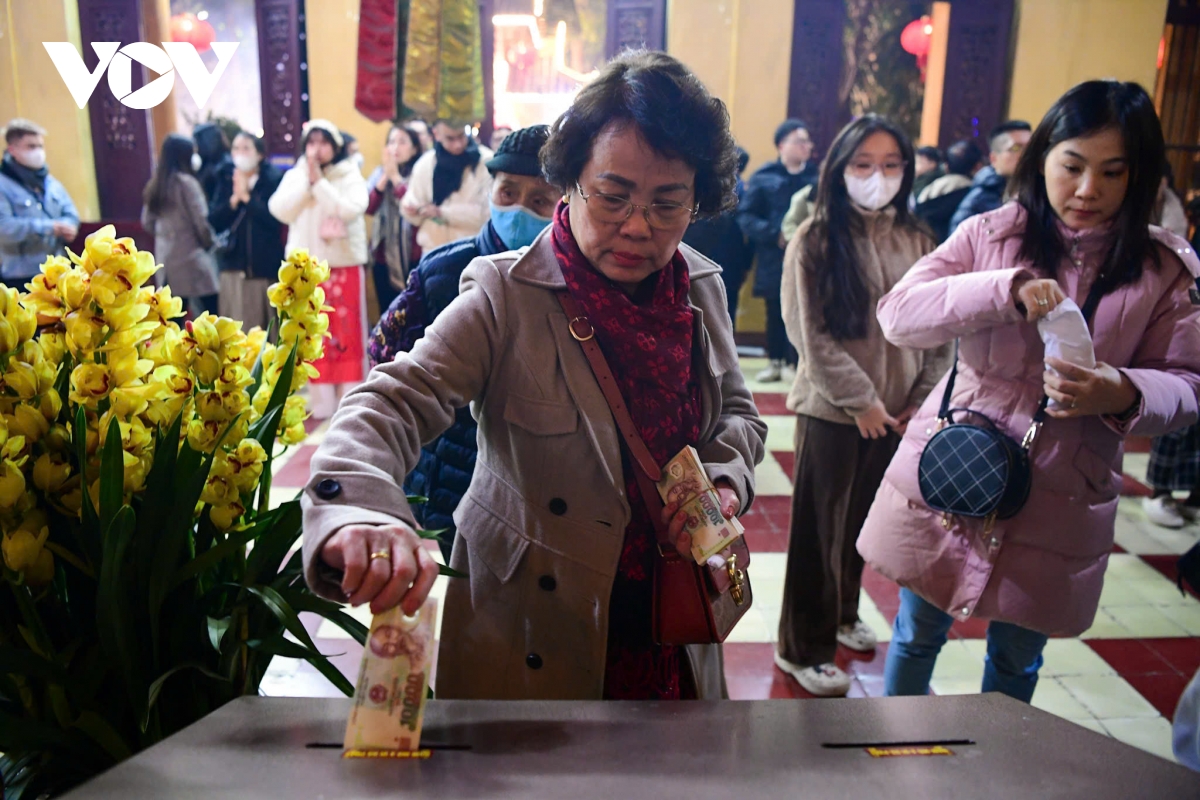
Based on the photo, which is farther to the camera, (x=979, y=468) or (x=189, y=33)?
(x=979, y=468)

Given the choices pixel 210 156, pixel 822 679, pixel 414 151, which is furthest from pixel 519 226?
pixel 414 151

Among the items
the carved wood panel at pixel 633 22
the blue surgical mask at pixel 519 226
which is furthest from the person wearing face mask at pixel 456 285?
the carved wood panel at pixel 633 22

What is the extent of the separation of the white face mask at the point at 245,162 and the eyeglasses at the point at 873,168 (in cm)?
391

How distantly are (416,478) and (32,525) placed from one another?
1105mm

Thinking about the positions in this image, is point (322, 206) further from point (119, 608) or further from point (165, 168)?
point (119, 608)

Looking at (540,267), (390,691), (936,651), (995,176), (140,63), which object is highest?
(140,63)

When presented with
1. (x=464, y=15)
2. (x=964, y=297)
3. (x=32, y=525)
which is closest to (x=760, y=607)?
(x=964, y=297)

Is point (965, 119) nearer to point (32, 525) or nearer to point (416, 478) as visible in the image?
point (416, 478)

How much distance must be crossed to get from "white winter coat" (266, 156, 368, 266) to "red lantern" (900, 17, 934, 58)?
16.4ft

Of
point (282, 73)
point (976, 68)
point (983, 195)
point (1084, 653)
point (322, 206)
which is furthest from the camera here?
point (976, 68)

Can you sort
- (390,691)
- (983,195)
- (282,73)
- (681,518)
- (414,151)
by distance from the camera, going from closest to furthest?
(390,691)
(681,518)
(983,195)
(282,73)
(414,151)

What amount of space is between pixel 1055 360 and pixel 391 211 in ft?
16.7

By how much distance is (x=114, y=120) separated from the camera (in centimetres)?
113

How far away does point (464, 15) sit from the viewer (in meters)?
5.95
